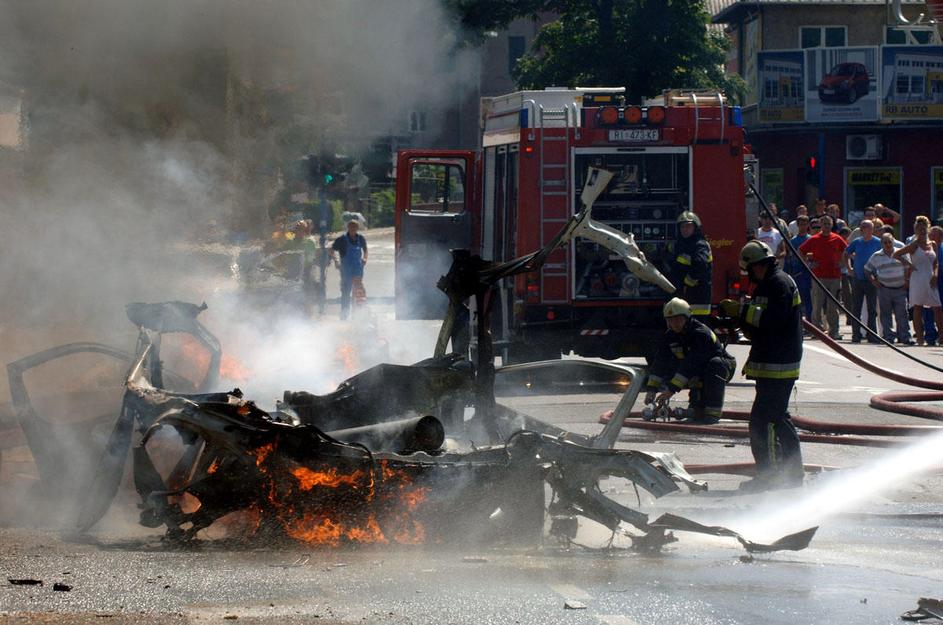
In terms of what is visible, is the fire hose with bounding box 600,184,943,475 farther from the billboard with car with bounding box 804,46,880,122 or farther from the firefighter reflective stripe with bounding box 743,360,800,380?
the billboard with car with bounding box 804,46,880,122

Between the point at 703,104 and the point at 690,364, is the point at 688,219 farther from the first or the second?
the point at 690,364

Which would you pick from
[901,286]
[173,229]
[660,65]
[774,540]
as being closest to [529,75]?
[660,65]

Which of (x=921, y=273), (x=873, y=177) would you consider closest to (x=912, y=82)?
(x=873, y=177)

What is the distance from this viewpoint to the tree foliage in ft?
89.4

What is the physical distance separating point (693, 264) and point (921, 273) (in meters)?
5.96

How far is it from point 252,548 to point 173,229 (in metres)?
6.94

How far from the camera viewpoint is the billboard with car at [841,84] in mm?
34312

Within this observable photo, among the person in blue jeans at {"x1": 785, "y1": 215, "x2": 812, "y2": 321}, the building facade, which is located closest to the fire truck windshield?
the person in blue jeans at {"x1": 785, "y1": 215, "x2": 812, "y2": 321}

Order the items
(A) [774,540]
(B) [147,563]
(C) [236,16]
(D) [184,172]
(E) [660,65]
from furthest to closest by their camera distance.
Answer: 1. (E) [660,65]
2. (D) [184,172]
3. (C) [236,16]
4. (A) [774,540]
5. (B) [147,563]

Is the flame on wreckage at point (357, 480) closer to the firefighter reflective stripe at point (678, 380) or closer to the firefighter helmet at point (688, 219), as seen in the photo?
the firefighter reflective stripe at point (678, 380)

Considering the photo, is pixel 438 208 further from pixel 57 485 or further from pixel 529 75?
pixel 529 75

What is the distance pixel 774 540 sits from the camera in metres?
6.92

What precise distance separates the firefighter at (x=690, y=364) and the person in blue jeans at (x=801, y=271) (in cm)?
846

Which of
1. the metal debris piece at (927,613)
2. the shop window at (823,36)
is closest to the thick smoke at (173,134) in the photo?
the metal debris piece at (927,613)
